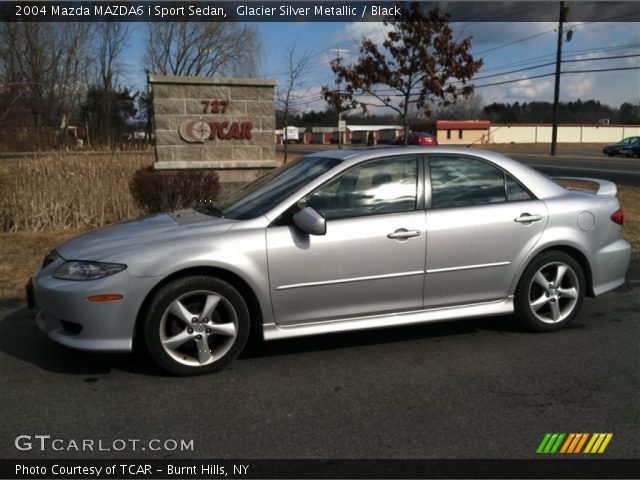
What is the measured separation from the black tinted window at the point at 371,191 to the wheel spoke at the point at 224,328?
1025 mm

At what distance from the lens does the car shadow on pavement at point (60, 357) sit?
4043 mm

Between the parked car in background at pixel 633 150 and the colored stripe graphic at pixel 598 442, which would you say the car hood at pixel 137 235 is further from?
the parked car in background at pixel 633 150

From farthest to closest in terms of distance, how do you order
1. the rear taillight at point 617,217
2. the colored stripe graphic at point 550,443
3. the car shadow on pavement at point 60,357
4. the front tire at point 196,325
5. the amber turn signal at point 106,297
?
the rear taillight at point 617,217 → the car shadow on pavement at point 60,357 → the front tire at point 196,325 → the amber turn signal at point 106,297 → the colored stripe graphic at point 550,443

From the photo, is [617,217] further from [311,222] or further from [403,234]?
[311,222]

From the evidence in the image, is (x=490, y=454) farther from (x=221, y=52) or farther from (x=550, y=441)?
(x=221, y=52)

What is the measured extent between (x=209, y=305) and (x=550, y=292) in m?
2.75

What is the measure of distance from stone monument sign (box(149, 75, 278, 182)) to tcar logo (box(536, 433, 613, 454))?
346 inches

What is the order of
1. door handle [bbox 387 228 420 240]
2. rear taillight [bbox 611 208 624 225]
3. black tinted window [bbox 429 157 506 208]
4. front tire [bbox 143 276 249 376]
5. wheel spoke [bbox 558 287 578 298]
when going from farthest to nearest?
rear taillight [bbox 611 208 624 225] → wheel spoke [bbox 558 287 578 298] → black tinted window [bbox 429 157 506 208] → door handle [bbox 387 228 420 240] → front tire [bbox 143 276 249 376]

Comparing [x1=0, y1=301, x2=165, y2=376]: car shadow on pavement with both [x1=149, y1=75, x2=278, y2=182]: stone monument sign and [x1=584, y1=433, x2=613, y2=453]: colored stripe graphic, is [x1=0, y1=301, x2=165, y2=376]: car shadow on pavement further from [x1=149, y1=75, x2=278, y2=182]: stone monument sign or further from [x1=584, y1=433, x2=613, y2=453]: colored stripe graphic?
[x1=149, y1=75, x2=278, y2=182]: stone monument sign

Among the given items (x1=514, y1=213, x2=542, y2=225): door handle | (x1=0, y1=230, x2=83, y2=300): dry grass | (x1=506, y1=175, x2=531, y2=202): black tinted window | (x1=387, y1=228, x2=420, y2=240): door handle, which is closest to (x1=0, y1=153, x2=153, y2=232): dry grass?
(x1=0, y1=230, x2=83, y2=300): dry grass

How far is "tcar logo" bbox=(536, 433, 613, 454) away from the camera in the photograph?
9.96 ft

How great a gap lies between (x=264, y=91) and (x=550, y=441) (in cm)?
959

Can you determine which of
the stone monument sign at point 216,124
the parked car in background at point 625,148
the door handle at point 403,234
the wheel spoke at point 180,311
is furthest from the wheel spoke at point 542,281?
the parked car in background at point 625,148

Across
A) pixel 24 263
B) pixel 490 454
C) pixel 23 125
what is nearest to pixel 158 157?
pixel 24 263
